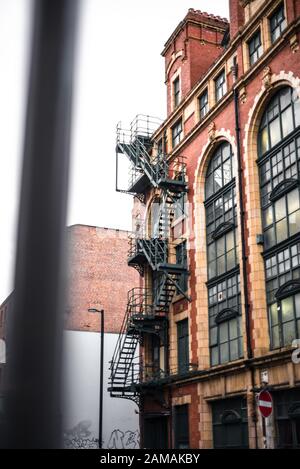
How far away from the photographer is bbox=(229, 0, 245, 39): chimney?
90.6 feet

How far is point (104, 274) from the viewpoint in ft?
160

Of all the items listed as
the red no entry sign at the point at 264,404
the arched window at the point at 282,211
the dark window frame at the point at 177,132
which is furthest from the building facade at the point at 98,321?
the red no entry sign at the point at 264,404

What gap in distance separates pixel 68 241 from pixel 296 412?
18.1 meters

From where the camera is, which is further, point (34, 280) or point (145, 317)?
point (145, 317)

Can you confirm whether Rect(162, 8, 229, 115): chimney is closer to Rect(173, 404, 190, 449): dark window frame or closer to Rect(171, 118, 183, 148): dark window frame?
Rect(171, 118, 183, 148): dark window frame

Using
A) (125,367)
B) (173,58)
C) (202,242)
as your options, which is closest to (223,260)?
(202,242)

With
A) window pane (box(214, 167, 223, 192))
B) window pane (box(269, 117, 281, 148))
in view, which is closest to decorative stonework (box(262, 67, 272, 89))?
window pane (box(269, 117, 281, 148))

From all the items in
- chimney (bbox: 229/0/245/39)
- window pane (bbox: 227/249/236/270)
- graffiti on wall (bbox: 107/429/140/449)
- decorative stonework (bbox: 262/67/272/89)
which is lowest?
graffiti on wall (bbox: 107/429/140/449)

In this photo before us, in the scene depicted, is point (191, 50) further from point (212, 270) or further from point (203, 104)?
point (212, 270)

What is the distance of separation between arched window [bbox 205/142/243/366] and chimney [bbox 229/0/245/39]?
18.3 feet

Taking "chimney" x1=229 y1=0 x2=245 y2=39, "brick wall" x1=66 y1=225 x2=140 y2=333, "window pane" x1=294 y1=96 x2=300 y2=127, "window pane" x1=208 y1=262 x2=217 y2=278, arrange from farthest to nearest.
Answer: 1. "brick wall" x1=66 y1=225 x2=140 y2=333
2. "window pane" x1=208 y1=262 x2=217 y2=278
3. "chimney" x1=229 y1=0 x2=245 y2=39
4. "window pane" x1=294 y1=96 x2=300 y2=127

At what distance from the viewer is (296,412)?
20.5 meters
